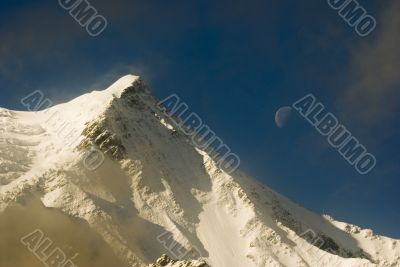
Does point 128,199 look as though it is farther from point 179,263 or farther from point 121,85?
point 179,263

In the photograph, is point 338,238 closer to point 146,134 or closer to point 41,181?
point 146,134

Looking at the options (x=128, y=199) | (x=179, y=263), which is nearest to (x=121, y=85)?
(x=128, y=199)

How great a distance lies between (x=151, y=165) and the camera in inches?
4461

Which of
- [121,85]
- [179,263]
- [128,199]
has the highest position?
[121,85]

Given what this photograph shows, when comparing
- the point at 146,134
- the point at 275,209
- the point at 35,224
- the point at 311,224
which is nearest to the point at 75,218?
the point at 35,224

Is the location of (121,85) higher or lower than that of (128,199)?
higher

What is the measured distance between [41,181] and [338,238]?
8374cm

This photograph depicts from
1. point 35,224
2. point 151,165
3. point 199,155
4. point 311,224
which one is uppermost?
point 311,224

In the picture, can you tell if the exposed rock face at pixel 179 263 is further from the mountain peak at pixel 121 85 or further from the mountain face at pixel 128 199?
the mountain peak at pixel 121 85

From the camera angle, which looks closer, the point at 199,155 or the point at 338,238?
the point at 199,155

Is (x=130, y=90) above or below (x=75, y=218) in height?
above

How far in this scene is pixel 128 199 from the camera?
102 meters

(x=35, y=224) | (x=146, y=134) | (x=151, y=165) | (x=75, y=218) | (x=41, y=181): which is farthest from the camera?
(x=146, y=134)

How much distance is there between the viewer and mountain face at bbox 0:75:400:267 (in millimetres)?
83500
